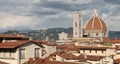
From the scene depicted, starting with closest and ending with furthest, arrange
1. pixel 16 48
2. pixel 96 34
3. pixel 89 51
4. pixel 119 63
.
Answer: pixel 16 48, pixel 119 63, pixel 89 51, pixel 96 34

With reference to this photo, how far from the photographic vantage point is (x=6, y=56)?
109 ft

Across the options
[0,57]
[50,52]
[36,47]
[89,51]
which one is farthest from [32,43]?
[89,51]

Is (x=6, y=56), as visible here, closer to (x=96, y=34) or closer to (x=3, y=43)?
(x=3, y=43)

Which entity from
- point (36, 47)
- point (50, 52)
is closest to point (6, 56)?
point (36, 47)

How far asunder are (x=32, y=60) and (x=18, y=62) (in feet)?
4.74

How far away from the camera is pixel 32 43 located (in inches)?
1336

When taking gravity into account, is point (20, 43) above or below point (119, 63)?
above

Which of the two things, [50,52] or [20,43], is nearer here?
[20,43]

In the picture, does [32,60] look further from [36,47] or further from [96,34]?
[96,34]

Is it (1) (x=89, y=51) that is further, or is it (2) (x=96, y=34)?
(2) (x=96, y=34)

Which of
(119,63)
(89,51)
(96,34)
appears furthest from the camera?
(96,34)

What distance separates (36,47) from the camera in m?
34.5

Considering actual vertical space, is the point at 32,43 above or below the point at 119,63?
above

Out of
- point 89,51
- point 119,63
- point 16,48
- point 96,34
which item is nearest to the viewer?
point 16,48
